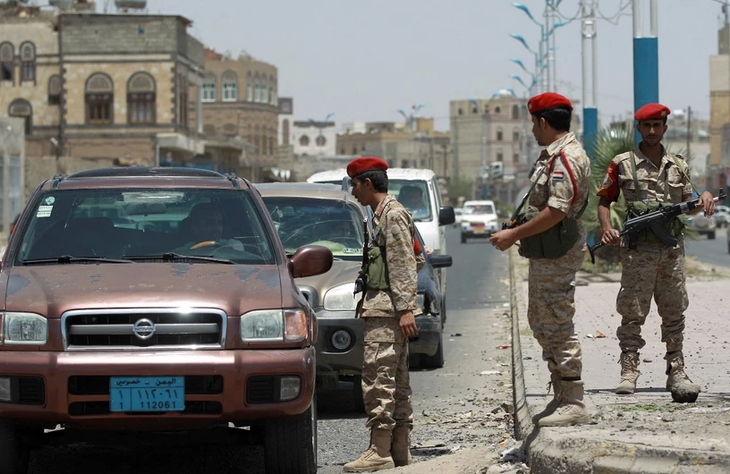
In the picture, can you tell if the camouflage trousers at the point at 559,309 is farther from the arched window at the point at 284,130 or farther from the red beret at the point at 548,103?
the arched window at the point at 284,130

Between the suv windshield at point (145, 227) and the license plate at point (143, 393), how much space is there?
→ 1135 mm

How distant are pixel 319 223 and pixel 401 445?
4.03 meters

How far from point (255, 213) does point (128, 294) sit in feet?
5.13

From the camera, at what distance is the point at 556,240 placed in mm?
6836

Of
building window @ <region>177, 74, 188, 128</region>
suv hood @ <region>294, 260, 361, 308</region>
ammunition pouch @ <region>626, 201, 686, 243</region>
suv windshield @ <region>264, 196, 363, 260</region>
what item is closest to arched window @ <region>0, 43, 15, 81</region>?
building window @ <region>177, 74, 188, 128</region>

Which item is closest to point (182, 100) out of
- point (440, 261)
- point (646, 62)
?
point (646, 62)

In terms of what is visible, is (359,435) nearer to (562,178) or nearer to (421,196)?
(562,178)

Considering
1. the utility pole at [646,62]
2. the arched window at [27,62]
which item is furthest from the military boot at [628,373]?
the arched window at [27,62]

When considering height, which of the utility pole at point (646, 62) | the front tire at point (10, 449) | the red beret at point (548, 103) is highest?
the utility pole at point (646, 62)

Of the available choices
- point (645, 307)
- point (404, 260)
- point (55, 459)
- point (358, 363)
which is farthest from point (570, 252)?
point (55, 459)

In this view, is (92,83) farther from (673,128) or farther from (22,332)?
(673,128)

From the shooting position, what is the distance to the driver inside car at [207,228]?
24.5 ft

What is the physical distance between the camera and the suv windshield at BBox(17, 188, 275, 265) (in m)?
7.30

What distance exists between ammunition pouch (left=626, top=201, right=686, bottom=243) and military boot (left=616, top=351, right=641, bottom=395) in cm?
79
